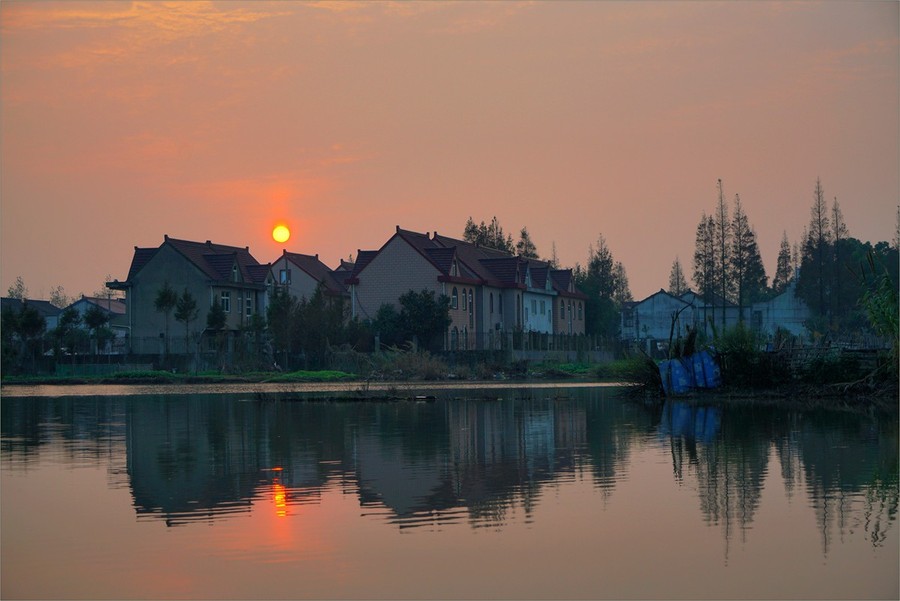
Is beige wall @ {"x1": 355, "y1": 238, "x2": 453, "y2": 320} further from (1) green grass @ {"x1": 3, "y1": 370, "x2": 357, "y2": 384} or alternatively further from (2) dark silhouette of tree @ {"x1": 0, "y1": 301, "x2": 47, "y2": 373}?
(2) dark silhouette of tree @ {"x1": 0, "y1": 301, "x2": 47, "y2": 373}

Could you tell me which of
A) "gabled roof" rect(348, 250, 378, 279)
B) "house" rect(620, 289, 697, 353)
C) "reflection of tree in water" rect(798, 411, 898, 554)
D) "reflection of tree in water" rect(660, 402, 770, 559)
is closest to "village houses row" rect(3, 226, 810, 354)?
"gabled roof" rect(348, 250, 378, 279)

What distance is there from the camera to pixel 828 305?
99.6m

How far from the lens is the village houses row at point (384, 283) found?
70.0 m

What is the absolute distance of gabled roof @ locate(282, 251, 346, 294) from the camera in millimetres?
88375

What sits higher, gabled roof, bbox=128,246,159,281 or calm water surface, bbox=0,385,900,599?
gabled roof, bbox=128,246,159,281

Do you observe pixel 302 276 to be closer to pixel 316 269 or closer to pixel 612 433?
pixel 316 269

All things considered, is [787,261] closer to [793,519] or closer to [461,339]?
[461,339]

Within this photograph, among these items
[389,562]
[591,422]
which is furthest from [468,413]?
[389,562]

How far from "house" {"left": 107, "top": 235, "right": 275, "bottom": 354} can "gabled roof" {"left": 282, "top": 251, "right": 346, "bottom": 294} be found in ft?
38.1

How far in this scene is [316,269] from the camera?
301 feet

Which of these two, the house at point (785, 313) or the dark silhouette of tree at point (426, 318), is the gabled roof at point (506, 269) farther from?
the house at point (785, 313)

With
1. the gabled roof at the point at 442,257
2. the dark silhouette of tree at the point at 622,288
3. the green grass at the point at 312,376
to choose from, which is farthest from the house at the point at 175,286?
the dark silhouette of tree at the point at 622,288

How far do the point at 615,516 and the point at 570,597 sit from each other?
357cm

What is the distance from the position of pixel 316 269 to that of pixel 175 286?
65.7 feet
